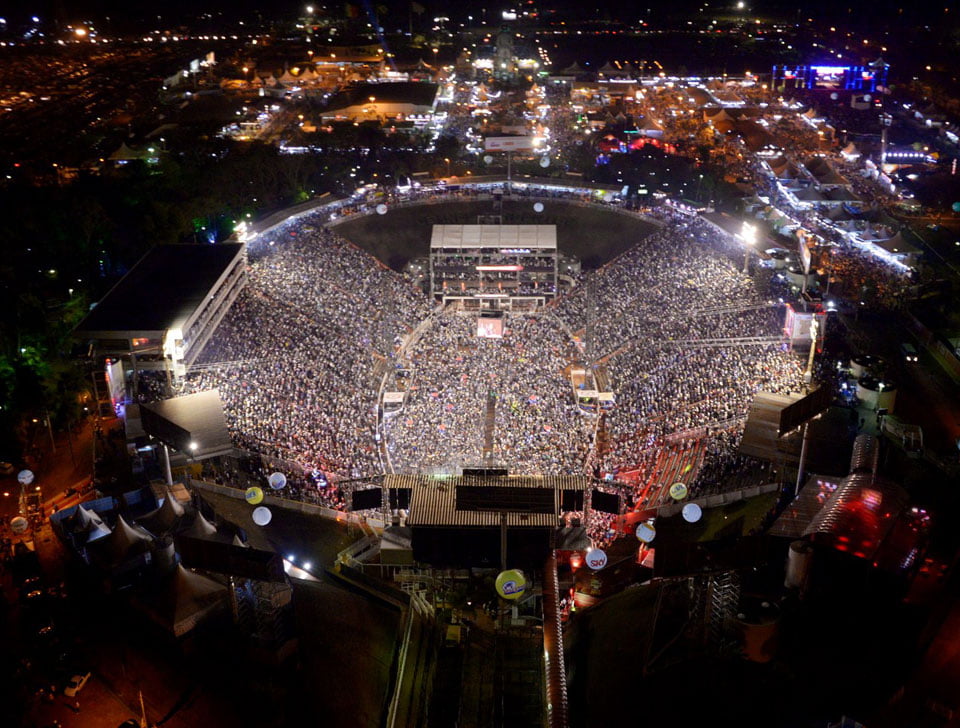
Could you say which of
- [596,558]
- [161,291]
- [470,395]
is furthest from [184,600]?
[161,291]

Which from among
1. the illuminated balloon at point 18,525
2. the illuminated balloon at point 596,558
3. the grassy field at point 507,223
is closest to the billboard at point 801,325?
the grassy field at point 507,223

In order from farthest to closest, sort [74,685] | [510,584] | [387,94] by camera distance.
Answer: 1. [387,94]
2. [74,685]
3. [510,584]

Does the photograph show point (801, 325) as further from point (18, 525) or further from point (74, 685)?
point (18, 525)

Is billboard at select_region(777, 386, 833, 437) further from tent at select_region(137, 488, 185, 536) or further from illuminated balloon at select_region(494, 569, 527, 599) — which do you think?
tent at select_region(137, 488, 185, 536)

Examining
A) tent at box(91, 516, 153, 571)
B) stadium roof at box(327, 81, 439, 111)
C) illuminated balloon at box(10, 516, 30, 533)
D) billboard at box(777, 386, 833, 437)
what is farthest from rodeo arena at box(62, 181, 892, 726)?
stadium roof at box(327, 81, 439, 111)

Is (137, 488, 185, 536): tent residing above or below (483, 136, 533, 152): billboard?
below

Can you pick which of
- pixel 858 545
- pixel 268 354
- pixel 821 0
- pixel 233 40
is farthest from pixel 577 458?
pixel 821 0
